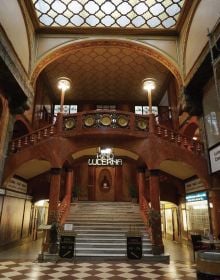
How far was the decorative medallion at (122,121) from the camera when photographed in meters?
10.0

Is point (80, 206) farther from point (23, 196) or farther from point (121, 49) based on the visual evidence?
point (121, 49)

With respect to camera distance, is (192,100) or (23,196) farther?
(23,196)

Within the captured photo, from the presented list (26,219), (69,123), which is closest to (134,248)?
(69,123)

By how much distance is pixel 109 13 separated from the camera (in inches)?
436

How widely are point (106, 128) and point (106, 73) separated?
591 centimetres

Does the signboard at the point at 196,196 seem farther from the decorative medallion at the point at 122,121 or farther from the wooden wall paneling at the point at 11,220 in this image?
the wooden wall paneling at the point at 11,220

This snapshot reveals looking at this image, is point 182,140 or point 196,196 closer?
point 182,140

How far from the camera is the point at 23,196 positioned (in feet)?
39.4

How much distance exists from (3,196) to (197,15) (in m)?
10.8

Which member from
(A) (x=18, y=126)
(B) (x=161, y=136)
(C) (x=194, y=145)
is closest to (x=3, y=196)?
(A) (x=18, y=126)

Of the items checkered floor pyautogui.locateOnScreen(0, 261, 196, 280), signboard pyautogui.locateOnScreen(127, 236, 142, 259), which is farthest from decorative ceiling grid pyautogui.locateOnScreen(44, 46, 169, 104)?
checkered floor pyautogui.locateOnScreen(0, 261, 196, 280)

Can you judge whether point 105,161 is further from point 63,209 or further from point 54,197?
point 54,197

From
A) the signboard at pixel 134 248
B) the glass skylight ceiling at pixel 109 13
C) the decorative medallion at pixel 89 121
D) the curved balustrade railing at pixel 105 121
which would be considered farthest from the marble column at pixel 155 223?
the glass skylight ceiling at pixel 109 13

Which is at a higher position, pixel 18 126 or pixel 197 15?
pixel 197 15
